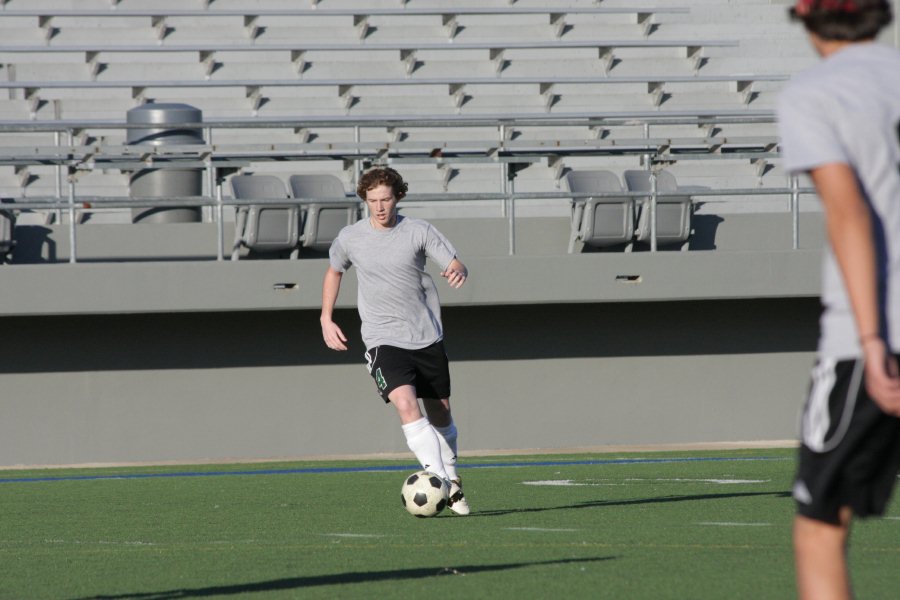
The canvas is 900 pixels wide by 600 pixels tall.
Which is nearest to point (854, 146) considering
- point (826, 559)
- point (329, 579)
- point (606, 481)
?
point (826, 559)

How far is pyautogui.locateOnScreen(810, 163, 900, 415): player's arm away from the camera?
299cm

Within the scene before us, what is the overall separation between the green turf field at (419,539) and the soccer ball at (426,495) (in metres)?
0.09

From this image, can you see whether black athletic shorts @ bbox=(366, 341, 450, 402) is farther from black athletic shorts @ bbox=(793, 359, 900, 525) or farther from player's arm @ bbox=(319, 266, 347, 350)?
black athletic shorts @ bbox=(793, 359, 900, 525)

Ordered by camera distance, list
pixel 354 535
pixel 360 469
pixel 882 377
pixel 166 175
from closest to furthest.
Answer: pixel 882 377
pixel 354 535
pixel 360 469
pixel 166 175

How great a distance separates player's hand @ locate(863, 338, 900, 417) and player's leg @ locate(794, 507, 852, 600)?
1.12ft

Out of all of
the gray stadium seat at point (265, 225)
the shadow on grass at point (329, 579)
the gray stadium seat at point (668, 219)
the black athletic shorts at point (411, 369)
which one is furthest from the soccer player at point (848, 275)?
the gray stadium seat at point (668, 219)

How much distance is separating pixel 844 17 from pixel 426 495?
479 cm

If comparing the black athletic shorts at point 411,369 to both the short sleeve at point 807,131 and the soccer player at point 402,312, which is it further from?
the short sleeve at point 807,131

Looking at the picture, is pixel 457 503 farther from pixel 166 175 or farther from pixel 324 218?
pixel 166 175

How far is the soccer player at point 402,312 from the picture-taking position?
779 centimetres

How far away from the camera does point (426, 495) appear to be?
25.1ft

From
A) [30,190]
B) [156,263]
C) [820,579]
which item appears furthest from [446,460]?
[30,190]

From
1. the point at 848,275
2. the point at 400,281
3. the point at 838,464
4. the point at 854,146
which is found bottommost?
the point at 838,464

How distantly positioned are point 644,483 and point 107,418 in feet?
22.2
